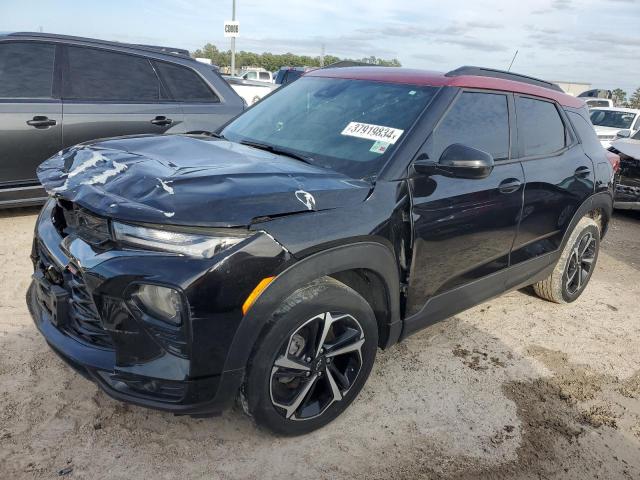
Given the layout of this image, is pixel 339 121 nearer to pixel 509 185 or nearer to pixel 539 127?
pixel 509 185

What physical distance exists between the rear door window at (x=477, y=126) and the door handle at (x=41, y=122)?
3874 mm

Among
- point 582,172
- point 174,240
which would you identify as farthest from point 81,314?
point 582,172

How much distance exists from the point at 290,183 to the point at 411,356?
1689mm

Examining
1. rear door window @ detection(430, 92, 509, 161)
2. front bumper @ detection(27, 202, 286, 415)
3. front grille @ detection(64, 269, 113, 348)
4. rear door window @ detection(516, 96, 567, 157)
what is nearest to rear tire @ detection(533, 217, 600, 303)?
rear door window @ detection(516, 96, 567, 157)

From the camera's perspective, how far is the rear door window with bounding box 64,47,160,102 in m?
5.30

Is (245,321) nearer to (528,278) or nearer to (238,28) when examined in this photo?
(528,278)

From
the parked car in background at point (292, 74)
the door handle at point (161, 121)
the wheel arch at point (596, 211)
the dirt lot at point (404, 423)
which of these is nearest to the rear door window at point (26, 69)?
the door handle at point (161, 121)

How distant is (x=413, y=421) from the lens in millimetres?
2848

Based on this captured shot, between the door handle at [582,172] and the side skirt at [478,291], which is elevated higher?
the door handle at [582,172]

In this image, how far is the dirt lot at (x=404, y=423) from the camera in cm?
242

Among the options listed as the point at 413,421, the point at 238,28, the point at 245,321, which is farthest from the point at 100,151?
the point at 238,28

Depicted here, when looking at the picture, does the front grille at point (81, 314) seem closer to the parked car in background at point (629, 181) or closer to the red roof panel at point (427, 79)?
the red roof panel at point (427, 79)

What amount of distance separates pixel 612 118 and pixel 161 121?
11.8 meters

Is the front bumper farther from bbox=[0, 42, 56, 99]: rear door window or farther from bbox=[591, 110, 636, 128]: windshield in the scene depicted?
bbox=[591, 110, 636, 128]: windshield
